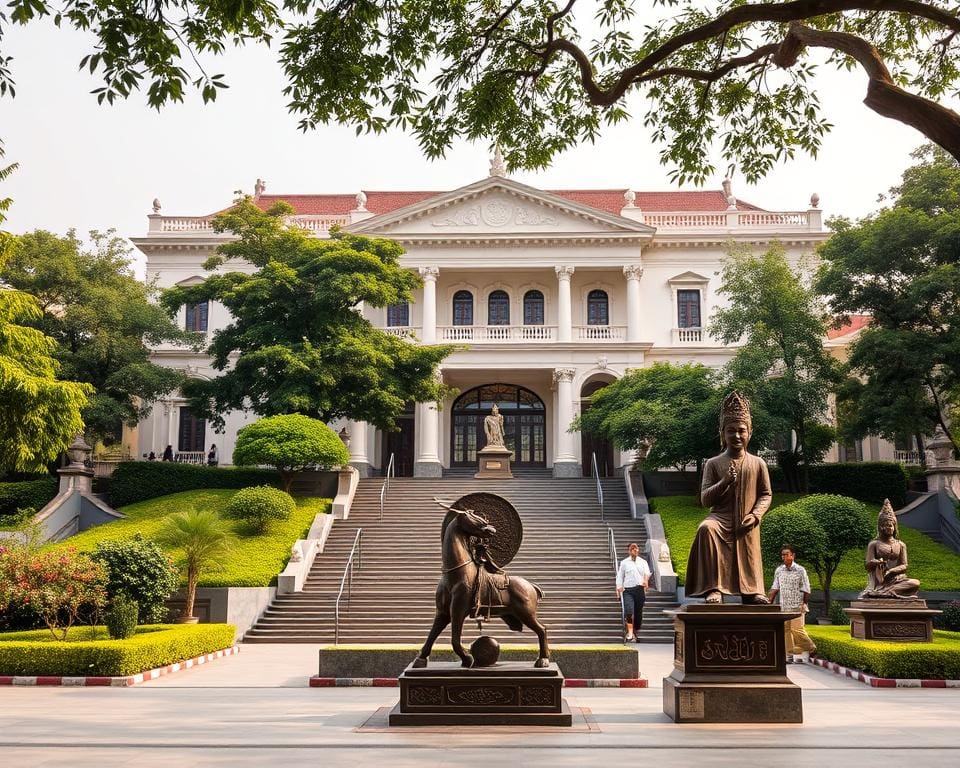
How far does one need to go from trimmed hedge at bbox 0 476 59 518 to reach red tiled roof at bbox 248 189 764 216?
64.0 ft

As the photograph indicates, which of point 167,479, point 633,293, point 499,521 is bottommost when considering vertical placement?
point 499,521

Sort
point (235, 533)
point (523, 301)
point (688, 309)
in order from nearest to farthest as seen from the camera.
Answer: point (235, 533)
point (688, 309)
point (523, 301)

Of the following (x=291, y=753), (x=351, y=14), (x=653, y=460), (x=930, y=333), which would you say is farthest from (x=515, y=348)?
(x=291, y=753)

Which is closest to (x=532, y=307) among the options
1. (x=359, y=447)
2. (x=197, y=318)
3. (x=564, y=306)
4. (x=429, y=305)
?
(x=564, y=306)

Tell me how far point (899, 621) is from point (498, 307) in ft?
91.1

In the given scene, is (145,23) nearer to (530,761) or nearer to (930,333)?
(530,761)

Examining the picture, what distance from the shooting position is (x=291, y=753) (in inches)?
297

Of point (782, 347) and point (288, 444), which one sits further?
point (782, 347)

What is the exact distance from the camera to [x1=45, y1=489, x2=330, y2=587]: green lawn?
20.6 m

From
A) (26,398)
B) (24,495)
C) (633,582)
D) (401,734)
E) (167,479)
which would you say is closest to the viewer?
(401,734)

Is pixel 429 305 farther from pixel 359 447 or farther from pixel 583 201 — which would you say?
pixel 583 201

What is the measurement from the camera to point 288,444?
26109 millimetres

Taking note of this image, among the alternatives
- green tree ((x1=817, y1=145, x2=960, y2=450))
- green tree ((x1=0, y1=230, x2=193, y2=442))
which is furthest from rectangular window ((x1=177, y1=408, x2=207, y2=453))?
green tree ((x1=817, y1=145, x2=960, y2=450))

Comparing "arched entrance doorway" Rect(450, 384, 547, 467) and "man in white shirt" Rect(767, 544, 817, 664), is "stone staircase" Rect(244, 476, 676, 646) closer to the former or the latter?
"man in white shirt" Rect(767, 544, 817, 664)
